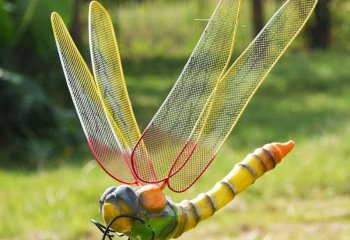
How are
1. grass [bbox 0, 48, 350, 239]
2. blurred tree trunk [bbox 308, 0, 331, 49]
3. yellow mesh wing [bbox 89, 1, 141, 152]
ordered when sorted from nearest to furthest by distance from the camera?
yellow mesh wing [bbox 89, 1, 141, 152] < grass [bbox 0, 48, 350, 239] < blurred tree trunk [bbox 308, 0, 331, 49]

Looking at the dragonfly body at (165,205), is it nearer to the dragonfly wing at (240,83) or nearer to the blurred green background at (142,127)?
the dragonfly wing at (240,83)

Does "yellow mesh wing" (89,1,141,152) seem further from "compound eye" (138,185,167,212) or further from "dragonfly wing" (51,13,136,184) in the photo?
"compound eye" (138,185,167,212)

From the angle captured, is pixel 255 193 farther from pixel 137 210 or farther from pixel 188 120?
pixel 137 210

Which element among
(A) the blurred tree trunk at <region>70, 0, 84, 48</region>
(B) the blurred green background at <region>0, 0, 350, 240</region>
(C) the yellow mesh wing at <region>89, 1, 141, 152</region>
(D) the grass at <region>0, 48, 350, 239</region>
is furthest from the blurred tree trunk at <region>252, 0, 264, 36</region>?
(C) the yellow mesh wing at <region>89, 1, 141, 152</region>

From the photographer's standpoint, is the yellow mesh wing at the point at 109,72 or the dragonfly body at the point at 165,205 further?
the yellow mesh wing at the point at 109,72

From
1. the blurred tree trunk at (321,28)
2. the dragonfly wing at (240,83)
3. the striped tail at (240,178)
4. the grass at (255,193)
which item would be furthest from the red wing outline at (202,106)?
the blurred tree trunk at (321,28)

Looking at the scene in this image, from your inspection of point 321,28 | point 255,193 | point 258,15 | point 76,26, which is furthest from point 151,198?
point 321,28

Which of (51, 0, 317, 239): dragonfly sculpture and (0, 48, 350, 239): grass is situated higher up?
(51, 0, 317, 239): dragonfly sculpture

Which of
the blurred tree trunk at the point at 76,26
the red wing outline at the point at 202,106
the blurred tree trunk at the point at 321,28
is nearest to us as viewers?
the red wing outline at the point at 202,106
